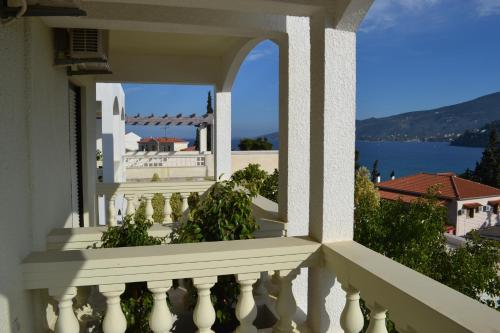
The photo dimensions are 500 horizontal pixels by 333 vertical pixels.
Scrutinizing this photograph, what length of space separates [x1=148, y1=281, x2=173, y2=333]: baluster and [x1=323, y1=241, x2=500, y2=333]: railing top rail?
2.92ft

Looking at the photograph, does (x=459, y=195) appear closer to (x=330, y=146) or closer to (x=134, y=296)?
(x=330, y=146)

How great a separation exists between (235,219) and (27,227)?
1177 millimetres

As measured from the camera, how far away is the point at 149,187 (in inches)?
211

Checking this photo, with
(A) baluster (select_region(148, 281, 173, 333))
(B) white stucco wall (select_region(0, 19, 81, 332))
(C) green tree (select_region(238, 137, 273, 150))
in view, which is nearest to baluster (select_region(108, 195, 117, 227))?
(B) white stucco wall (select_region(0, 19, 81, 332))

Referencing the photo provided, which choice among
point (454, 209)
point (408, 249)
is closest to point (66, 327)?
point (408, 249)

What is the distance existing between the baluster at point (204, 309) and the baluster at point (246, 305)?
0.16m

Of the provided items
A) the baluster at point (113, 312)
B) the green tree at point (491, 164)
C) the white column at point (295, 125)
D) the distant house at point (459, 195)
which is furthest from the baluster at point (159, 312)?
the green tree at point (491, 164)

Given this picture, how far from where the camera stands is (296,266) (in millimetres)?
2068

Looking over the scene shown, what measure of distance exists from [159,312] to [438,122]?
197 meters

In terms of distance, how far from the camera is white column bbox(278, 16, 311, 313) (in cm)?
312

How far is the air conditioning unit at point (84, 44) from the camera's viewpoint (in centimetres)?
274

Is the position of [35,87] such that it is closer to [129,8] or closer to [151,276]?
[129,8]

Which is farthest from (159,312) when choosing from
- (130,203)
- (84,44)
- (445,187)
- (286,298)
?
(445,187)

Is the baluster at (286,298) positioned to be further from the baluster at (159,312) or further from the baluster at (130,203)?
the baluster at (130,203)
